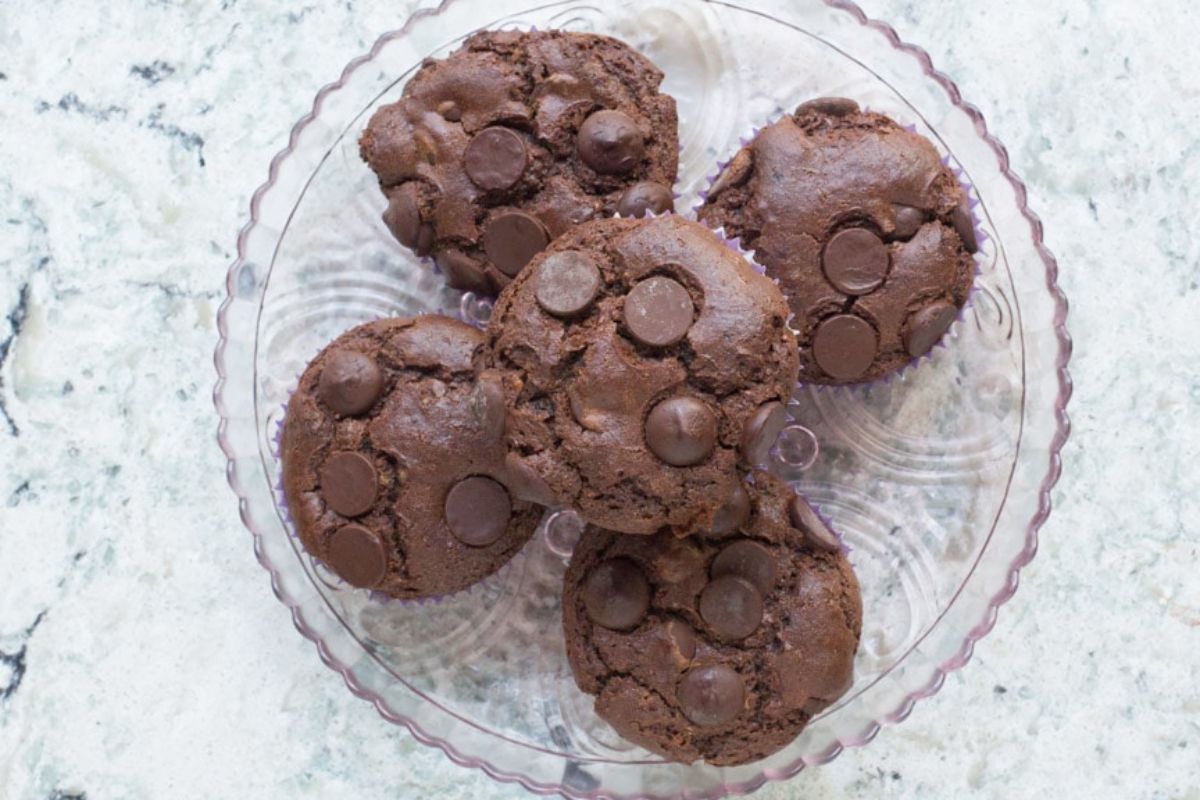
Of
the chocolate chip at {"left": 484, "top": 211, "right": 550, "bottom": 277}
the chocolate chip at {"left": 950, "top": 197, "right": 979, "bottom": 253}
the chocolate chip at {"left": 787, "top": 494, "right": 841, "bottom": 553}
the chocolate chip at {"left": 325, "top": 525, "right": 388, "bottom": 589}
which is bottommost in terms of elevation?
the chocolate chip at {"left": 325, "top": 525, "right": 388, "bottom": 589}

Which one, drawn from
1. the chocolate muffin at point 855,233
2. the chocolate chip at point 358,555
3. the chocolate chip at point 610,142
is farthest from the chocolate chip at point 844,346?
the chocolate chip at point 358,555

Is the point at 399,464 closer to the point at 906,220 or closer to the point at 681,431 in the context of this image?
the point at 681,431

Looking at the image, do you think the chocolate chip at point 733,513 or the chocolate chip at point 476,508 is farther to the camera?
the chocolate chip at point 476,508

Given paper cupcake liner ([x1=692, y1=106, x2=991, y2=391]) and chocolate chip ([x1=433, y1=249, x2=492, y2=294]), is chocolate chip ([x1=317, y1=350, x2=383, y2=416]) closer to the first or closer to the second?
chocolate chip ([x1=433, y1=249, x2=492, y2=294])

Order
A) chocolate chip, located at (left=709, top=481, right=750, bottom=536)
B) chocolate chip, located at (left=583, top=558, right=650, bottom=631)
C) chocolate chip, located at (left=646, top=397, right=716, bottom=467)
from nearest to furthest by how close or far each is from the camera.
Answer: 1. chocolate chip, located at (left=646, top=397, right=716, bottom=467)
2. chocolate chip, located at (left=709, top=481, right=750, bottom=536)
3. chocolate chip, located at (left=583, top=558, right=650, bottom=631)

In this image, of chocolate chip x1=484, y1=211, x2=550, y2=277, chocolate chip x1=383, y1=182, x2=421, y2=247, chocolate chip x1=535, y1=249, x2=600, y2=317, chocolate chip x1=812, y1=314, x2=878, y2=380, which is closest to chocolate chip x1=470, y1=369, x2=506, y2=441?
chocolate chip x1=535, y1=249, x2=600, y2=317

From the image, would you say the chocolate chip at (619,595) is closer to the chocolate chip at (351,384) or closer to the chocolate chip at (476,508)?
the chocolate chip at (476,508)
